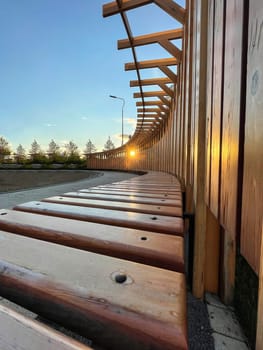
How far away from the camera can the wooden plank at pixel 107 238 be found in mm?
548

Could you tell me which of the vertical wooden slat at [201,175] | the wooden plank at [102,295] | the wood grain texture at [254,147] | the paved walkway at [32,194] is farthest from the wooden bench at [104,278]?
the paved walkway at [32,194]

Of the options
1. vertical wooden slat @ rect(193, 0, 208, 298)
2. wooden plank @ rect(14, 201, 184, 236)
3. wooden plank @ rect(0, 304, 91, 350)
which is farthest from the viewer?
vertical wooden slat @ rect(193, 0, 208, 298)

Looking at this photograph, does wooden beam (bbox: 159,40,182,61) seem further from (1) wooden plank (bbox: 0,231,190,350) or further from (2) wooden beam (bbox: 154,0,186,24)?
(1) wooden plank (bbox: 0,231,190,350)

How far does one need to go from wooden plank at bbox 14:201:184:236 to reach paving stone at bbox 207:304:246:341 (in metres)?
0.90

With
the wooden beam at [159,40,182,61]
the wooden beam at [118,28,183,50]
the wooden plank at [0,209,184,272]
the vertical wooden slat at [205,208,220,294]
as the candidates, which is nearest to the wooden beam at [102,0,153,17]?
the wooden beam at [118,28,183,50]

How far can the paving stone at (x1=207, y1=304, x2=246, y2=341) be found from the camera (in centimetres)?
118

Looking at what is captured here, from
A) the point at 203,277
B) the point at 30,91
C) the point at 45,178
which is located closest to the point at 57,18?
the point at 45,178

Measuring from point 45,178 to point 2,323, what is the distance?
1399cm

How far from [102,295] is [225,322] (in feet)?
4.42

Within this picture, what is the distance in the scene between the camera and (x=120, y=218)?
2.91ft

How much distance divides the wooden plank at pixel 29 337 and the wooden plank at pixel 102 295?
4 centimetres

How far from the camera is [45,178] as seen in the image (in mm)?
13148

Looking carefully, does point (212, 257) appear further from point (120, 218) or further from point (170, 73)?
point (170, 73)

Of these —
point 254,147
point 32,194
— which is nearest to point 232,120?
point 254,147
